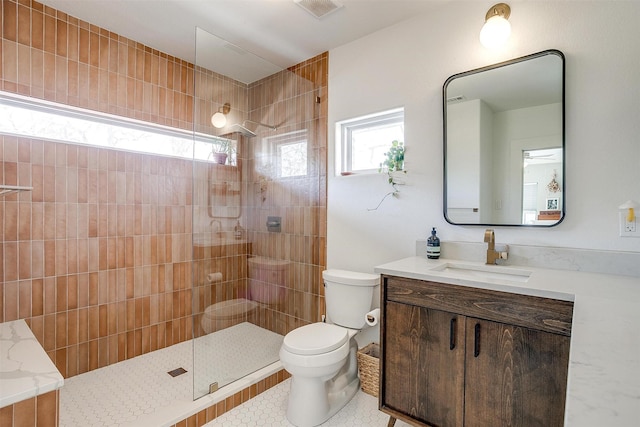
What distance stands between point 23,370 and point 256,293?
4.64 feet

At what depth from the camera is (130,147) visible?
2.47 metres

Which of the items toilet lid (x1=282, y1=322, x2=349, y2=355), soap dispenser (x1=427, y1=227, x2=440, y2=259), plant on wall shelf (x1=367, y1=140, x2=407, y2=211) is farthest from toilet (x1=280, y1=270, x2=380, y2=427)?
plant on wall shelf (x1=367, y1=140, x2=407, y2=211)

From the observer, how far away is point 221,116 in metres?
2.10

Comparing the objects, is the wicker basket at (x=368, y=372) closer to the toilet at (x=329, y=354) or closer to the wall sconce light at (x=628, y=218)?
the toilet at (x=329, y=354)

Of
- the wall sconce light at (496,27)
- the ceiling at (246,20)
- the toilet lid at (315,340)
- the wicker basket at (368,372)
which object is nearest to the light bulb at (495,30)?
the wall sconce light at (496,27)

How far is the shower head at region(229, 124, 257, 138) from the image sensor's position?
7.27 feet

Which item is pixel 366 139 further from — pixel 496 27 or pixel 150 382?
pixel 150 382

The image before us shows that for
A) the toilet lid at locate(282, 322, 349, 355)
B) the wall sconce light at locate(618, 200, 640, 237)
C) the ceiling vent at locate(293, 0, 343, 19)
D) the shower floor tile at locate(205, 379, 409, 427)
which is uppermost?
the ceiling vent at locate(293, 0, 343, 19)

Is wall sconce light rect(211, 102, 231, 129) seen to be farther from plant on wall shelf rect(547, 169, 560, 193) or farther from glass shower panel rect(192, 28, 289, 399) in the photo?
plant on wall shelf rect(547, 169, 560, 193)

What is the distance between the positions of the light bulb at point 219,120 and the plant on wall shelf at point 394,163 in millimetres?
1140

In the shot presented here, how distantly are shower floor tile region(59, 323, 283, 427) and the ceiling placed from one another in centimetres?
188

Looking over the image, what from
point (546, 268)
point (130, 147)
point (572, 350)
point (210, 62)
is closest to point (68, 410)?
point (130, 147)

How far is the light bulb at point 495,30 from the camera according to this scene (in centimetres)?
166

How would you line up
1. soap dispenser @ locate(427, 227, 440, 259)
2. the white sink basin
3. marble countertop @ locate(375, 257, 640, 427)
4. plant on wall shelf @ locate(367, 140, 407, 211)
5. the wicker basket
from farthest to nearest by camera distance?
plant on wall shelf @ locate(367, 140, 407, 211) → the wicker basket → soap dispenser @ locate(427, 227, 440, 259) → the white sink basin → marble countertop @ locate(375, 257, 640, 427)
